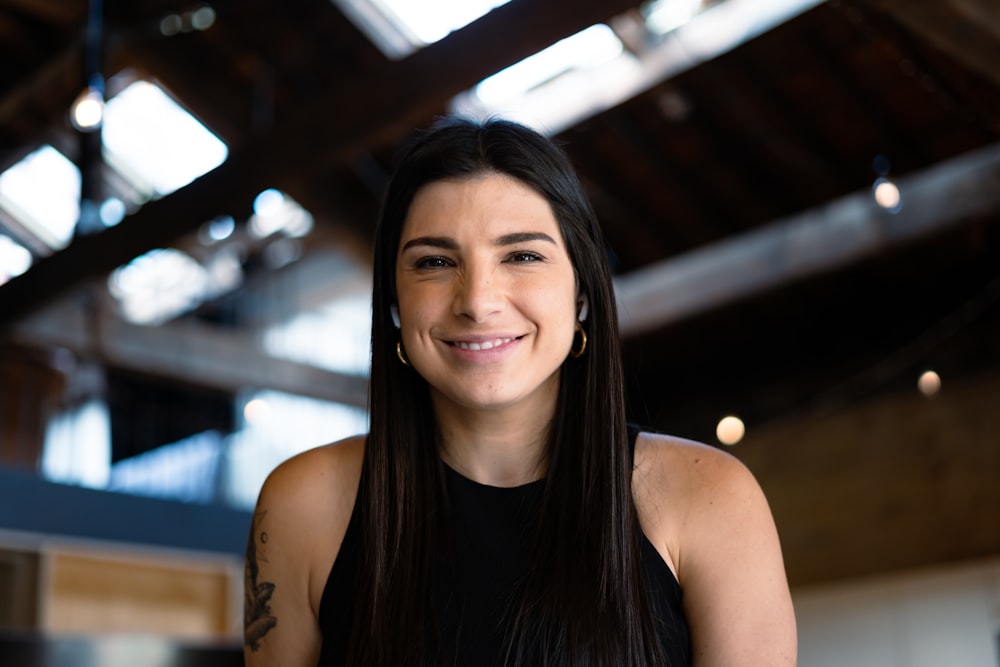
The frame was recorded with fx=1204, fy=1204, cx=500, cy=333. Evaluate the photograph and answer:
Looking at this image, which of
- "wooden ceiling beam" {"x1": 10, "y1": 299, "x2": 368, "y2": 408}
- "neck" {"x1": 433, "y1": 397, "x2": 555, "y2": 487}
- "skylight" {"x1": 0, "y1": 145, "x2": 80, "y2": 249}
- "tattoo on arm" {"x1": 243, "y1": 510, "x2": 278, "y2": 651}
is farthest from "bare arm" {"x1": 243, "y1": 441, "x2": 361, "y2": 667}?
"skylight" {"x1": 0, "y1": 145, "x2": 80, "y2": 249}

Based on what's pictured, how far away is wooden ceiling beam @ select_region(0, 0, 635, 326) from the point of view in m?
3.86

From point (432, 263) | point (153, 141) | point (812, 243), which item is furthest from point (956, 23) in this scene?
point (153, 141)

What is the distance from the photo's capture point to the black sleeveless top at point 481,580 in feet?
4.33

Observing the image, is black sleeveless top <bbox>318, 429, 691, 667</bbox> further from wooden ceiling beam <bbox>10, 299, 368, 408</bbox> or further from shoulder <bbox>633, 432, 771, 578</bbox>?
wooden ceiling beam <bbox>10, 299, 368, 408</bbox>

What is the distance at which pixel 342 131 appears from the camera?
4.62 m

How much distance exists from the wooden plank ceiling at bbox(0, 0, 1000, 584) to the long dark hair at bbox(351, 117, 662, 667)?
295 cm

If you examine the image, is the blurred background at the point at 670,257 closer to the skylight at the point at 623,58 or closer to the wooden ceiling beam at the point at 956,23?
the skylight at the point at 623,58

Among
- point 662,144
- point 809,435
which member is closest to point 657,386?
point 809,435

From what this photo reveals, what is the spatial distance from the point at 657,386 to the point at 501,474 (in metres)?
6.70

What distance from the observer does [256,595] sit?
143 cm

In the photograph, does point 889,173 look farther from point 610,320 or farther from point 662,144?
point 610,320

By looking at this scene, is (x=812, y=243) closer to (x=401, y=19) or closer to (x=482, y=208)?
(x=401, y=19)

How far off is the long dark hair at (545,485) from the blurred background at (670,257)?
9.88 feet

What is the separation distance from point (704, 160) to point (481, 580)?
5365 mm
